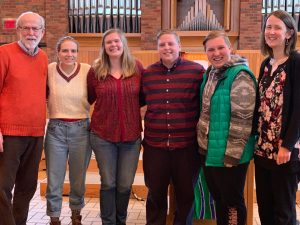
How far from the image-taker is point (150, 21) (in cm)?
665

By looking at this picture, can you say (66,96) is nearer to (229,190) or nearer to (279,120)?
(229,190)

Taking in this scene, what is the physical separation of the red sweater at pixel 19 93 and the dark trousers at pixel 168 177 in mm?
800

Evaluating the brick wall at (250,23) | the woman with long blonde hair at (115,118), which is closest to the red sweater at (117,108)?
the woman with long blonde hair at (115,118)

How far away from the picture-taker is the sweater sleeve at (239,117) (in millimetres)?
2119

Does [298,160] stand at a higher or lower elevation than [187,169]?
higher

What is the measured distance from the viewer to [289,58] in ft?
6.72

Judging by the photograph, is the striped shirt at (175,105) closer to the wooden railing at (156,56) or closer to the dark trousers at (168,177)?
the dark trousers at (168,177)

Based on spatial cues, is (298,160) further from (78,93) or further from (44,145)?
(44,145)

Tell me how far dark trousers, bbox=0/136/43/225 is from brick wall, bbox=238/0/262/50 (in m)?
4.82

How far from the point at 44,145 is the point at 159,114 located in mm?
949

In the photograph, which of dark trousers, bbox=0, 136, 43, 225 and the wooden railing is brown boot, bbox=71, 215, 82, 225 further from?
the wooden railing

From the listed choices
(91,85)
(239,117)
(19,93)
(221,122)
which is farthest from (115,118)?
(239,117)

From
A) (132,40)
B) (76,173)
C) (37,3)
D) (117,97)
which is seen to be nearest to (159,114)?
(117,97)

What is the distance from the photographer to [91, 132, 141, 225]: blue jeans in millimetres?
2641
